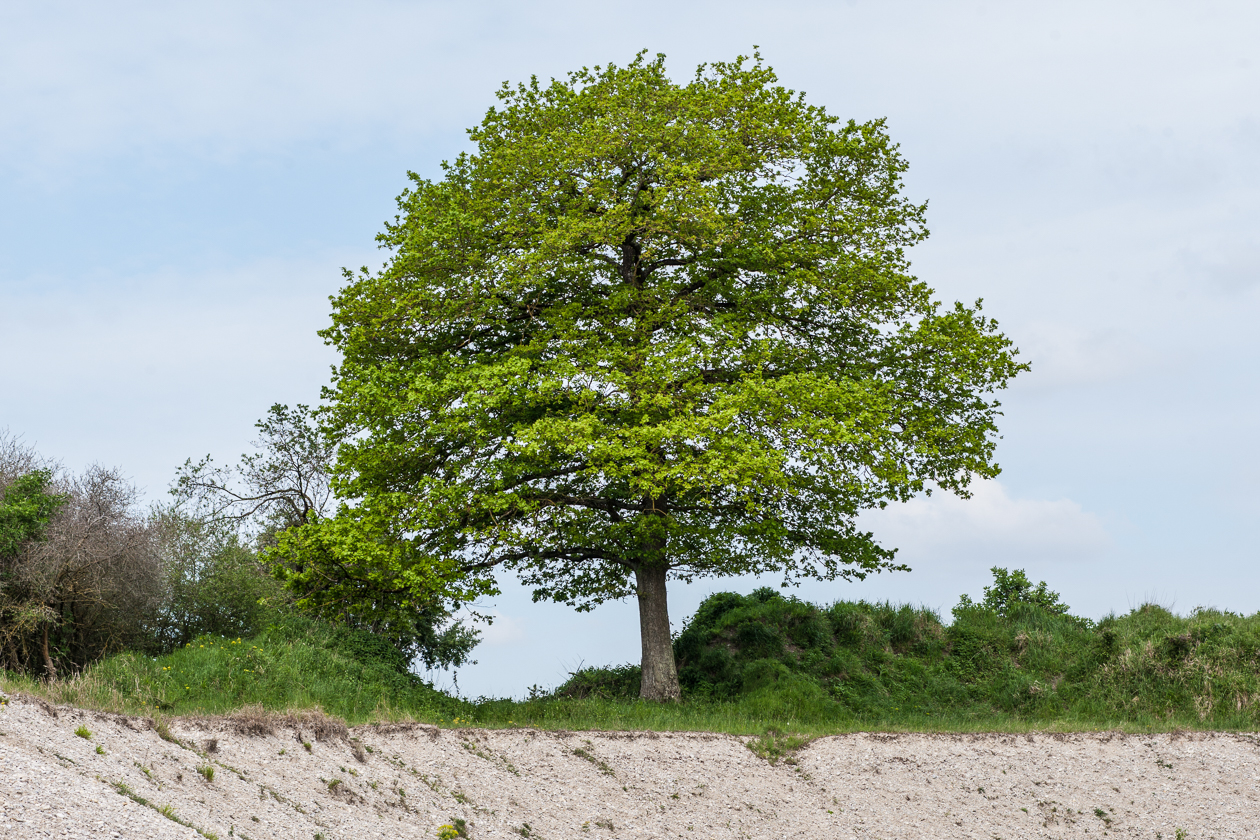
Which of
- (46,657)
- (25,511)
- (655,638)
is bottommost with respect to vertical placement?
(655,638)

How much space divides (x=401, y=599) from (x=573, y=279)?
27.2ft

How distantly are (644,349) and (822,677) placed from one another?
9415 mm

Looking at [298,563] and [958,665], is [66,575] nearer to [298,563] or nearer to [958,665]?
[298,563]

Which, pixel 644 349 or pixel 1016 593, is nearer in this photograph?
pixel 644 349

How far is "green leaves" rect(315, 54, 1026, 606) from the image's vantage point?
19641 millimetres

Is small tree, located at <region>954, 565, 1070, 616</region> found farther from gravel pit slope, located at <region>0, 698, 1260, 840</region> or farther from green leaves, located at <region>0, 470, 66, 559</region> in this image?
green leaves, located at <region>0, 470, 66, 559</region>

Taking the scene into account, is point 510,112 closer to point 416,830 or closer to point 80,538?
point 80,538

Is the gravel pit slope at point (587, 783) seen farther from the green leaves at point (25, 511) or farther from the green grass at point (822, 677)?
the green leaves at point (25, 511)

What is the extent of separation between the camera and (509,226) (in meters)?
21.5

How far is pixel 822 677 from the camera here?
2341 cm

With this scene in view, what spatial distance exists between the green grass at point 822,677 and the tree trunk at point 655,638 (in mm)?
575

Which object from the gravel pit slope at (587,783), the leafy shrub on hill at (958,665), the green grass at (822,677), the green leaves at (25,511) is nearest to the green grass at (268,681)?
the green grass at (822,677)

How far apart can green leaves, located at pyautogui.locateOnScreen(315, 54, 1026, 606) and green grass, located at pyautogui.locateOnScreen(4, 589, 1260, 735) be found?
7.99 ft

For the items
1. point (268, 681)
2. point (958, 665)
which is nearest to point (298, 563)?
point (268, 681)
